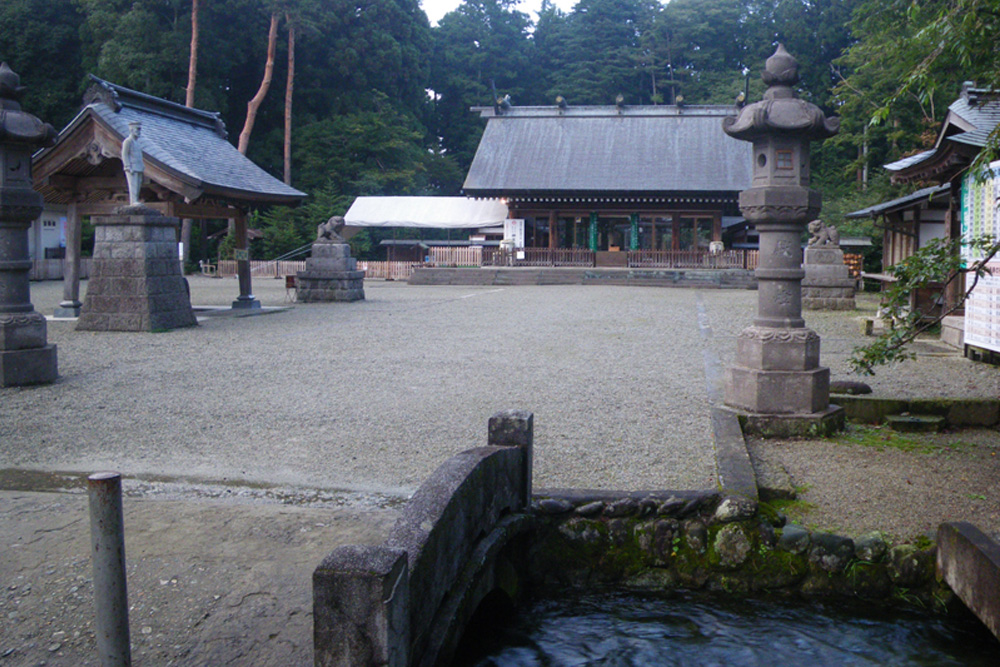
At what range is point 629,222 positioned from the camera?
31.0 meters

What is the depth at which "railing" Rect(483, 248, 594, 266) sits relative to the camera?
2927 centimetres

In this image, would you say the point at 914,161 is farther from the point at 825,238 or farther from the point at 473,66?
the point at 473,66

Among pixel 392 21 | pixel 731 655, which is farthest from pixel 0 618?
pixel 392 21

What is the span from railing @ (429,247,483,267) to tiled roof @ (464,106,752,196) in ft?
7.54

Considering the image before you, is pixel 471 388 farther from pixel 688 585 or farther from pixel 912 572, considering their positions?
pixel 912 572

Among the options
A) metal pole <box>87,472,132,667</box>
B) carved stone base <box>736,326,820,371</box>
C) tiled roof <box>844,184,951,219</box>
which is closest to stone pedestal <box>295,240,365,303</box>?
tiled roof <box>844,184,951,219</box>

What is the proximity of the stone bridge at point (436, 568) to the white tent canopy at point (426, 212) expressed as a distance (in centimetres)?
2847

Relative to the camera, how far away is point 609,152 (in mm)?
31312

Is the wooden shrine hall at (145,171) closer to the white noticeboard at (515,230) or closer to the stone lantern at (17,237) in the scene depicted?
the stone lantern at (17,237)

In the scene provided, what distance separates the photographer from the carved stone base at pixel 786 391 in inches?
218

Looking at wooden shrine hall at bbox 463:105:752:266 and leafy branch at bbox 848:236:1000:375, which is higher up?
wooden shrine hall at bbox 463:105:752:266

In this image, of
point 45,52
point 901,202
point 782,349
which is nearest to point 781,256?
point 782,349

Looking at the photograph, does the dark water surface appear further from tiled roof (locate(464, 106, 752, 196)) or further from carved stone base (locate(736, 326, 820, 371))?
tiled roof (locate(464, 106, 752, 196))

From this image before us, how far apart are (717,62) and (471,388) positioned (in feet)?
139
